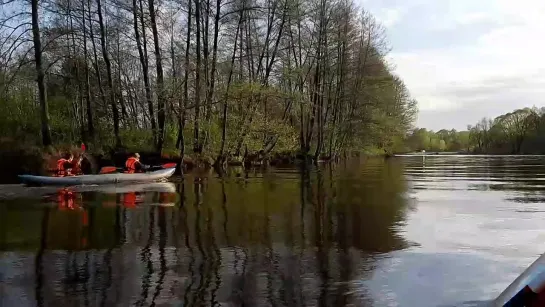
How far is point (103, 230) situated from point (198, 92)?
21.4 metres

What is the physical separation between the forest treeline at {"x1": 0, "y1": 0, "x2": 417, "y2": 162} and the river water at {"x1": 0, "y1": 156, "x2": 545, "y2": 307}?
46.5 feet

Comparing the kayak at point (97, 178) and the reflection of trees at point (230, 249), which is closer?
the reflection of trees at point (230, 249)

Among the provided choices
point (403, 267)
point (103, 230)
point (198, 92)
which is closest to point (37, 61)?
point (198, 92)

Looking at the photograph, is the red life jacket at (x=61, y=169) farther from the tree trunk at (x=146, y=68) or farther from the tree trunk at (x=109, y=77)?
the tree trunk at (x=146, y=68)

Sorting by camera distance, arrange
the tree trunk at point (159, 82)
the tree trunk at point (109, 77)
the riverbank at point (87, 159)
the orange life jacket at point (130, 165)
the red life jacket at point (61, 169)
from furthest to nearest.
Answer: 1. the tree trunk at point (159, 82)
2. the tree trunk at point (109, 77)
3. the riverbank at point (87, 159)
4. the orange life jacket at point (130, 165)
5. the red life jacket at point (61, 169)

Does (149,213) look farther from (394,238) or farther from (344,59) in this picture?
(344,59)

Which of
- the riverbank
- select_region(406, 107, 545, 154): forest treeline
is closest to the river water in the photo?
the riverbank

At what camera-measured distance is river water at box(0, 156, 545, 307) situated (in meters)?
6.43

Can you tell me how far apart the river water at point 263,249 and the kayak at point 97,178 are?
2784 mm

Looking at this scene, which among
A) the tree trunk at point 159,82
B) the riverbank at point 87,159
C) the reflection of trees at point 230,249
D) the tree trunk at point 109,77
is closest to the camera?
the reflection of trees at point 230,249

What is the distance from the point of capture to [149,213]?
43.7ft

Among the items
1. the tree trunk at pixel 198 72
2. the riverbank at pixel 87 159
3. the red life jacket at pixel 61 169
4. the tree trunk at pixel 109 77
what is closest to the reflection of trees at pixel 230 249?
the red life jacket at pixel 61 169

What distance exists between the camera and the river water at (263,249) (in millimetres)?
6426

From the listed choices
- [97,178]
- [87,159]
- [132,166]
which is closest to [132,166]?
[132,166]
